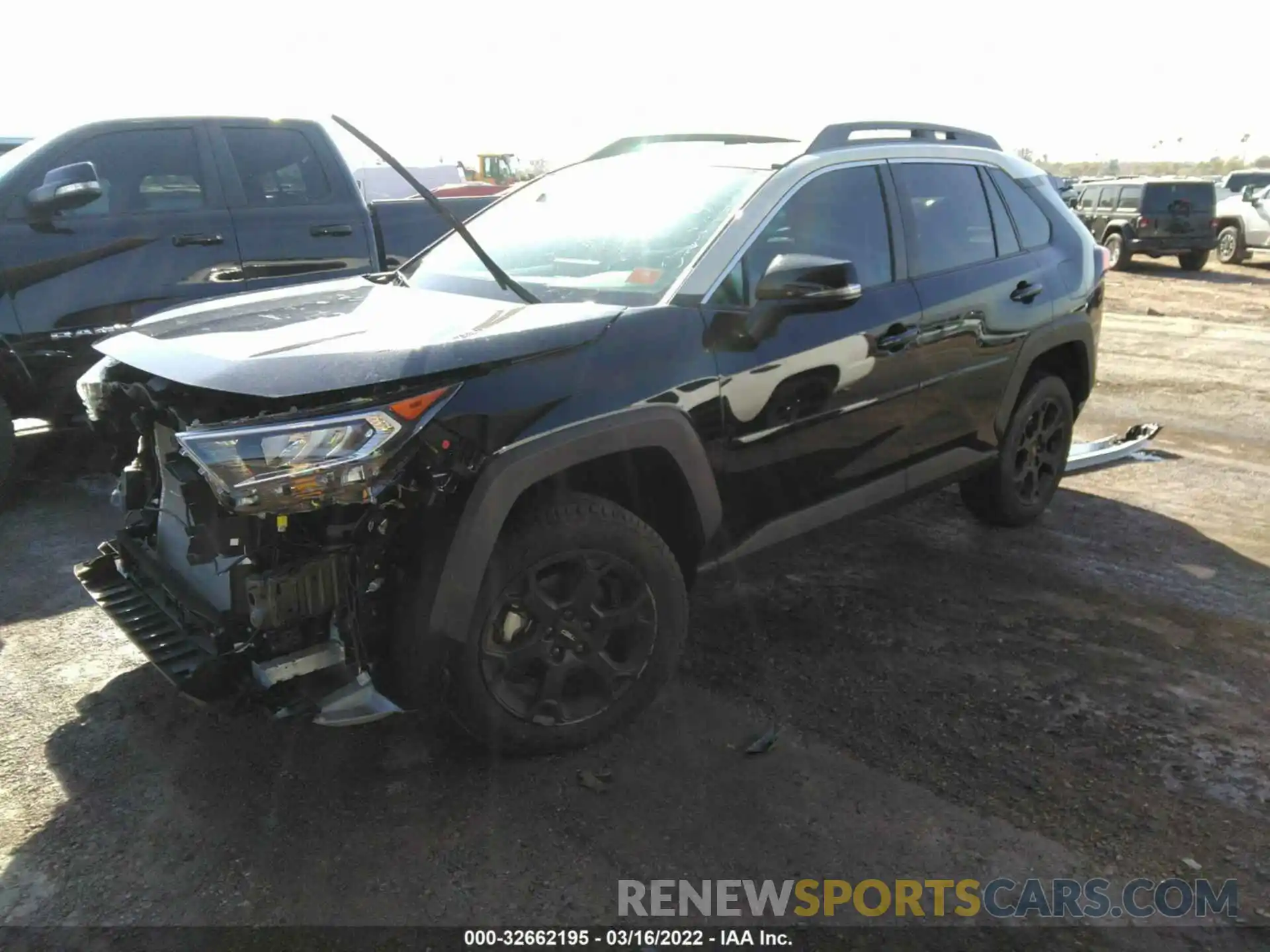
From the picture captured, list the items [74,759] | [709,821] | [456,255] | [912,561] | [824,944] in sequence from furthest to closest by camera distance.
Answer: [912,561] < [456,255] < [74,759] < [709,821] < [824,944]

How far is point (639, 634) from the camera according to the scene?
2914 mm

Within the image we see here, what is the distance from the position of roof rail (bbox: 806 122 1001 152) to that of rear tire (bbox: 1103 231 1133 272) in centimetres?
1611

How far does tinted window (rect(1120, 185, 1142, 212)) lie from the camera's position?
18.2 m

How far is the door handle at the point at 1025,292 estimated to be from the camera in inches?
169

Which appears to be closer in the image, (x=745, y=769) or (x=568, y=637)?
(x=568, y=637)

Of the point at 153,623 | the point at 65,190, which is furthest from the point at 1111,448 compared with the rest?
the point at 65,190

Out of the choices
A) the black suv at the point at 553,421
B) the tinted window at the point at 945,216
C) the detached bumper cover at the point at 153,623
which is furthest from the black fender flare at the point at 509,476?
the tinted window at the point at 945,216

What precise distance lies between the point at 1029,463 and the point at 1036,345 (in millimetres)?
657

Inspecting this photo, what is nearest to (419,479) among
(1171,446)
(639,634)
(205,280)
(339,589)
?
(339,589)

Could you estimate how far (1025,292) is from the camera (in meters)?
4.34

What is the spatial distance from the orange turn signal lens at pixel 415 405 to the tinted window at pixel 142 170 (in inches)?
150

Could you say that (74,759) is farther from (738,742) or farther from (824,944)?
(824,944)

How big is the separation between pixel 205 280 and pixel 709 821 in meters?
4.38

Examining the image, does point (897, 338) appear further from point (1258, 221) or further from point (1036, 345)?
point (1258, 221)
